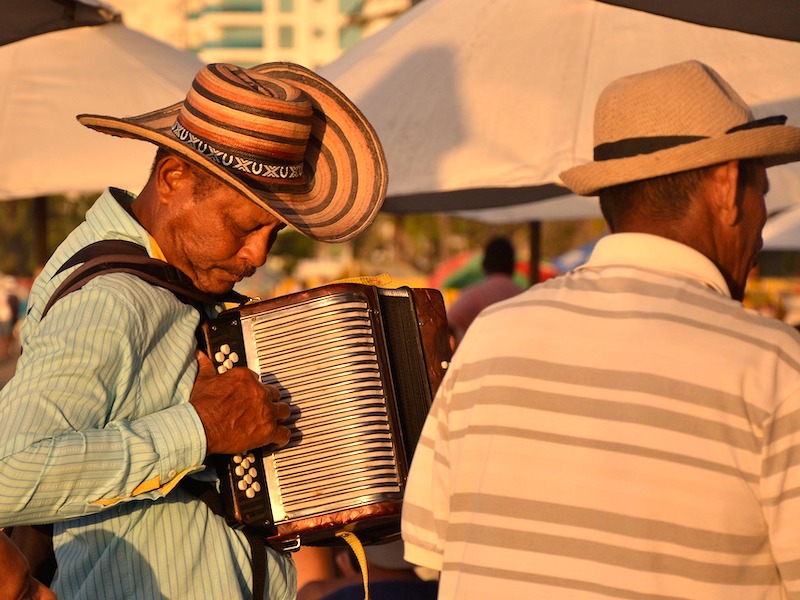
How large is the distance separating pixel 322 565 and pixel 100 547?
84.4 inches

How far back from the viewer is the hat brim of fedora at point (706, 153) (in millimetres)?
1914

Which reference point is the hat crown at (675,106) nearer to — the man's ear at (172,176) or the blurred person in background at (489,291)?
the man's ear at (172,176)

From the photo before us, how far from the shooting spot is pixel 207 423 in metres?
2.45

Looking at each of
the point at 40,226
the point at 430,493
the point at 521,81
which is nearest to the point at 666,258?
the point at 430,493

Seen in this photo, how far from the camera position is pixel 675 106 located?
78.5 inches

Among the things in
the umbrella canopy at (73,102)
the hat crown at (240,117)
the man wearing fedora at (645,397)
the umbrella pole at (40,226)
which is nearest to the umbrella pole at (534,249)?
the umbrella pole at (40,226)

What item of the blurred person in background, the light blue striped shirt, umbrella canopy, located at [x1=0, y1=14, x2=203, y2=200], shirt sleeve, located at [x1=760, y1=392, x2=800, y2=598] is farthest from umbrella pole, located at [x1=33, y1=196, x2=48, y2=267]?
shirt sleeve, located at [x1=760, y1=392, x2=800, y2=598]

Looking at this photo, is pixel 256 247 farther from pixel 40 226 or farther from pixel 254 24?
pixel 254 24

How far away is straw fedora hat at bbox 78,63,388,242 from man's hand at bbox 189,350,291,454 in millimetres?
375

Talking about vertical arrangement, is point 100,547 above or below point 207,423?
below

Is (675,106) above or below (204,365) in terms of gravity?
above

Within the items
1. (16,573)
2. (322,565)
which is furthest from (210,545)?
(322,565)

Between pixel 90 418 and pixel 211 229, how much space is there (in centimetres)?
52

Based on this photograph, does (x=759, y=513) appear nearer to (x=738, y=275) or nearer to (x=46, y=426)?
(x=738, y=275)
